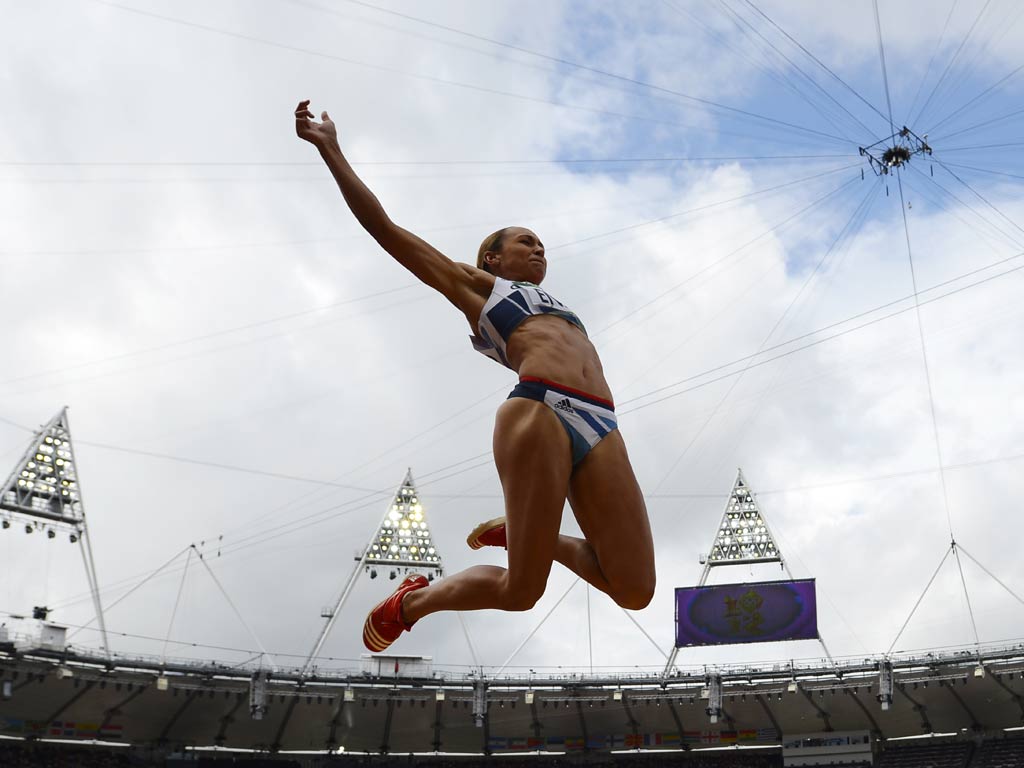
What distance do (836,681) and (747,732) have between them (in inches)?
186

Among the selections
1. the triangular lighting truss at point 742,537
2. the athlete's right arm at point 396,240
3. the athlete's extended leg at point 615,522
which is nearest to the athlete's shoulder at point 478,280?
the athlete's right arm at point 396,240

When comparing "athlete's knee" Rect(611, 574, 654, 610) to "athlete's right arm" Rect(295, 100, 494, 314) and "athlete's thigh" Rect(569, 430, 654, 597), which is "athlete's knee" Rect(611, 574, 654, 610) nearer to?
"athlete's thigh" Rect(569, 430, 654, 597)

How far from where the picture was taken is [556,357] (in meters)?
5.43

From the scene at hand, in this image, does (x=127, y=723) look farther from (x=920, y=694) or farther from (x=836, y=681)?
(x=920, y=694)

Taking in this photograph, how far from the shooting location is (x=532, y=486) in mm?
5004

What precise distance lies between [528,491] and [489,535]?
39.4 inches

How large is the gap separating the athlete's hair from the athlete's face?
3 centimetres

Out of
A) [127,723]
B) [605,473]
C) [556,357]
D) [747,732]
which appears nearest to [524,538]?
[605,473]

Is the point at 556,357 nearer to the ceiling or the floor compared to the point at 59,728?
nearer to the floor

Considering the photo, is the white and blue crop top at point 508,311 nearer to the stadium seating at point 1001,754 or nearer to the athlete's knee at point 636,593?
the athlete's knee at point 636,593

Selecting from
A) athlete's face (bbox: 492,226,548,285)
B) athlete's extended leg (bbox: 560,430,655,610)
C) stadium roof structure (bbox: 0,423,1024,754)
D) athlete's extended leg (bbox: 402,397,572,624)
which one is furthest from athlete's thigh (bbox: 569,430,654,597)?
stadium roof structure (bbox: 0,423,1024,754)

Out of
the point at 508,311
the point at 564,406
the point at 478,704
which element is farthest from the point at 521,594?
the point at 478,704

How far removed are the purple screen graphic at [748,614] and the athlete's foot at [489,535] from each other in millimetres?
33441

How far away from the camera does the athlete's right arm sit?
5.61 meters
